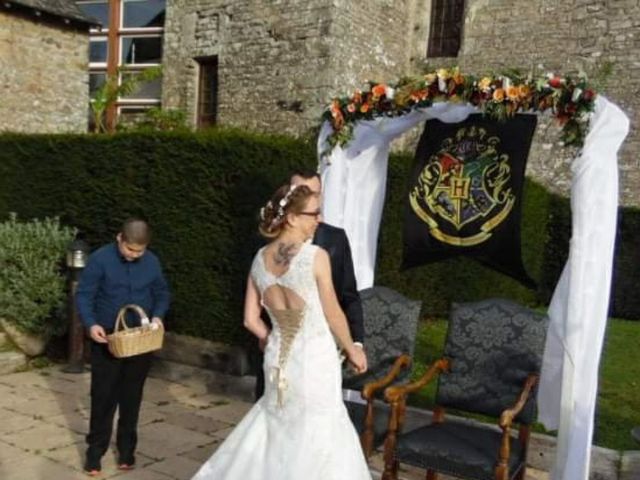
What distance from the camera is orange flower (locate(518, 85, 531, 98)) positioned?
4.55 meters

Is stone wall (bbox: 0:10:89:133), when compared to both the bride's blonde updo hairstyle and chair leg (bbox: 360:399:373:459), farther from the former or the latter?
the bride's blonde updo hairstyle

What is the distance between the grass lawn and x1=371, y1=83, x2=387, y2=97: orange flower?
2662 millimetres

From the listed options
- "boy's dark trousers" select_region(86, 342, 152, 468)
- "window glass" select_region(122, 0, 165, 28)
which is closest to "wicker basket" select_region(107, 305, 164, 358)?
"boy's dark trousers" select_region(86, 342, 152, 468)

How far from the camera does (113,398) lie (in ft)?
15.1

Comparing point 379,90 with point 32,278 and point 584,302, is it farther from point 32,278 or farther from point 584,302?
point 32,278

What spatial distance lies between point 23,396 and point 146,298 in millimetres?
2474

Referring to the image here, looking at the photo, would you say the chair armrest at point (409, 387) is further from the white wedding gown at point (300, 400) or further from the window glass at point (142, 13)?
the window glass at point (142, 13)

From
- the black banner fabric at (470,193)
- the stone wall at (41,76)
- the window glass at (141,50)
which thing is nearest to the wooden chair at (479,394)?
the black banner fabric at (470,193)

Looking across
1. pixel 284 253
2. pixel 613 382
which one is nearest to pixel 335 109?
pixel 284 253

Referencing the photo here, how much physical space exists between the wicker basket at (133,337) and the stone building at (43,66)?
421 inches

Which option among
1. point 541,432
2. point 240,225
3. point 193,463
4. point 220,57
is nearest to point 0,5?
point 220,57

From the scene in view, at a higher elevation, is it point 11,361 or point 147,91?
point 147,91

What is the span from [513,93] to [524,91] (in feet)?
0.23

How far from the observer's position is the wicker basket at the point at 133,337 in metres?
4.28
